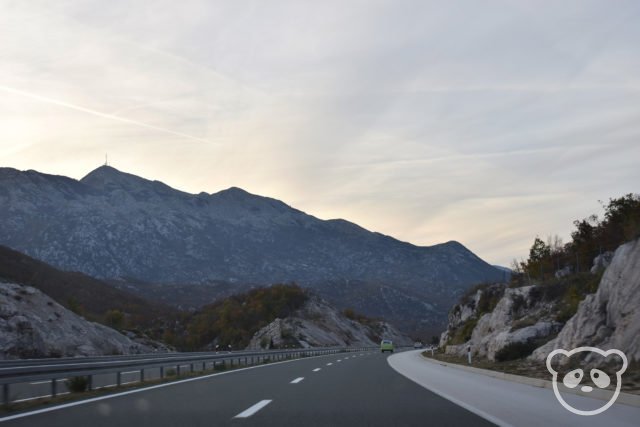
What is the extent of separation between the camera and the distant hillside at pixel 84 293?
10006 cm

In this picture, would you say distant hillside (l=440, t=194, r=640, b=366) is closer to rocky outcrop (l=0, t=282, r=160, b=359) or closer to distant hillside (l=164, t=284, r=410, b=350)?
rocky outcrop (l=0, t=282, r=160, b=359)

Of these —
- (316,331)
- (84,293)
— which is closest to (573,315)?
(316,331)

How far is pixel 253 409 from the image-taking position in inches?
416

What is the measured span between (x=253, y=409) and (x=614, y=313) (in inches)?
637

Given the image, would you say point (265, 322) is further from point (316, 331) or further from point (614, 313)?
point (614, 313)

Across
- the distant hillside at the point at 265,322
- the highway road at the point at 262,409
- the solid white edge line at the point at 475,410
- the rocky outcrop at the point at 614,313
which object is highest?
the distant hillside at the point at 265,322

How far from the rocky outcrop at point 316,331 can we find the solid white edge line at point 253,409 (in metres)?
88.7

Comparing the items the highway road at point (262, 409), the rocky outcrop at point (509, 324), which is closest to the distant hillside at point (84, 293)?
the rocky outcrop at point (509, 324)

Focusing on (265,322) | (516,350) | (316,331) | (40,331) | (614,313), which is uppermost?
(265,322)

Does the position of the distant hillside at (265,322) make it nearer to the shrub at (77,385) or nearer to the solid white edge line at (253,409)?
the shrub at (77,385)

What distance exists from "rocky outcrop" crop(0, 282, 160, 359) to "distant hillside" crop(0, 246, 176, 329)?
41776 mm

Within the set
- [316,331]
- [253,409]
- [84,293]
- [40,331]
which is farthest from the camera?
[84,293]

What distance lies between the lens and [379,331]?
16988 cm

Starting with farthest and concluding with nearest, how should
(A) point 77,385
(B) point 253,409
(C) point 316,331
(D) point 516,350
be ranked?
(C) point 316,331
(D) point 516,350
(A) point 77,385
(B) point 253,409
